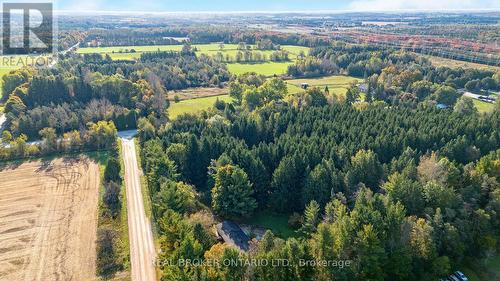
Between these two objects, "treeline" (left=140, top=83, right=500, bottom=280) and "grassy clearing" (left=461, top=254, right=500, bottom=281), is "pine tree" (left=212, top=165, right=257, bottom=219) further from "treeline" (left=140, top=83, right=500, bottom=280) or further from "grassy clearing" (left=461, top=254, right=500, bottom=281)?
"grassy clearing" (left=461, top=254, right=500, bottom=281)

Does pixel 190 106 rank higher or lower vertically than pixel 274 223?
higher

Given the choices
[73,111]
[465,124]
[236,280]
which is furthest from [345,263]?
[73,111]

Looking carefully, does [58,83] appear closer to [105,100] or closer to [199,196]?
[105,100]

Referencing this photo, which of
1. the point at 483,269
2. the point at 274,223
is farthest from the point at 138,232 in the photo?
the point at 483,269

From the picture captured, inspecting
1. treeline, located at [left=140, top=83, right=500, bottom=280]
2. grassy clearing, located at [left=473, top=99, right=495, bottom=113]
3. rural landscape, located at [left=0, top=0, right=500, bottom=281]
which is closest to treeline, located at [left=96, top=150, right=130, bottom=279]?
rural landscape, located at [left=0, top=0, right=500, bottom=281]
